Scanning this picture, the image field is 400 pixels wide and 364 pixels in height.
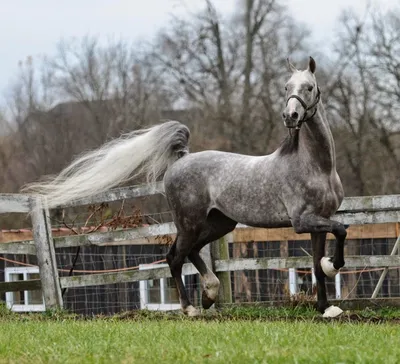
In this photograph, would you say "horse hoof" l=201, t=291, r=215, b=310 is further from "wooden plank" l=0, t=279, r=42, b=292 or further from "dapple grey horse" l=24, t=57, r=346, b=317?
"wooden plank" l=0, t=279, r=42, b=292

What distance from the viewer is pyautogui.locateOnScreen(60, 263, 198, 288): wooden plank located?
9711 mm

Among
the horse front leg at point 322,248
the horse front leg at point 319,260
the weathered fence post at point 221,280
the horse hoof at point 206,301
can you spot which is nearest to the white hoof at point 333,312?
the horse front leg at point 322,248

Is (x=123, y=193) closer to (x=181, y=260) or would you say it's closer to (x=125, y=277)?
(x=125, y=277)

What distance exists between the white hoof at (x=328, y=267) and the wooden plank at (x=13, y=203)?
390cm

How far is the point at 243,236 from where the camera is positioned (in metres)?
13.3

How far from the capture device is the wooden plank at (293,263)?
8422 millimetres

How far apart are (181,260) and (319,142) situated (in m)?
2.04

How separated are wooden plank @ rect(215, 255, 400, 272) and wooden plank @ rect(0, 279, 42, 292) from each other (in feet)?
7.56

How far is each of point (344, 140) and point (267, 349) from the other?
958 inches

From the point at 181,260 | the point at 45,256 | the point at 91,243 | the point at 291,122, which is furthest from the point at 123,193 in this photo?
the point at 291,122

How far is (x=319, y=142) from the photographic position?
307 inches

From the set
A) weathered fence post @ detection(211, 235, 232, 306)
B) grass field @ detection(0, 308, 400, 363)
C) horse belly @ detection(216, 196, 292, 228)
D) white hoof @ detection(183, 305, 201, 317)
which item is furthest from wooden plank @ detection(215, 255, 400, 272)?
grass field @ detection(0, 308, 400, 363)

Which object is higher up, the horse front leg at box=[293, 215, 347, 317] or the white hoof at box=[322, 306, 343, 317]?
the horse front leg at box=[293, 215, 347, 317]

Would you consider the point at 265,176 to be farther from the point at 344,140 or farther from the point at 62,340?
the point at 344,140
